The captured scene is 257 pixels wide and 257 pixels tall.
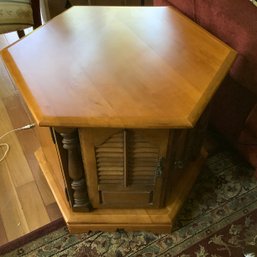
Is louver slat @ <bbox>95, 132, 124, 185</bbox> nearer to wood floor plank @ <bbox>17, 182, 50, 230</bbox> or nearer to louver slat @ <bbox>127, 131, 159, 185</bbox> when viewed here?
louver slat @ <bbox>127, 131, 159, 185</bbox>

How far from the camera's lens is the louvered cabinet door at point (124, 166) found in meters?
0.87

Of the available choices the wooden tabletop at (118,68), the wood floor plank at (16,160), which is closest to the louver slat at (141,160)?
the wooden tabletop at (118,68)

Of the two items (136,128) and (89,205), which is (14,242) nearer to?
(89,205)

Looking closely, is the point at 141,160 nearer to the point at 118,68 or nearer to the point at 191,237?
the point at 118,68

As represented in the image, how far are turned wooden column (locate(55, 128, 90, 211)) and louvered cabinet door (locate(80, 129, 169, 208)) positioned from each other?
0.06 feet

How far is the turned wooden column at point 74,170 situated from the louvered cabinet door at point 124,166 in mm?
19

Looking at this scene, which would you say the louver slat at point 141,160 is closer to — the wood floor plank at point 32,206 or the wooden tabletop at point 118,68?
the wooden tabletop at point 118,68

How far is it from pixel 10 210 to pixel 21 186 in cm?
11

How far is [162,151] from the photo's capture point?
91cm

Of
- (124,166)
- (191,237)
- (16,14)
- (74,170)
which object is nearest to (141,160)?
(124,166)

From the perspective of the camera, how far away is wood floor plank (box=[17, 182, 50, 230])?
1217mm

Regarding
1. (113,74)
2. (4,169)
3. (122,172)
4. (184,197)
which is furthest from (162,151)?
(4,169)

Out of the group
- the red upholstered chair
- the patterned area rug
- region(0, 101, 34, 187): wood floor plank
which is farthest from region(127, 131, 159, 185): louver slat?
the red upholstered chair

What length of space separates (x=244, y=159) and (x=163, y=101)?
28.3 inches
